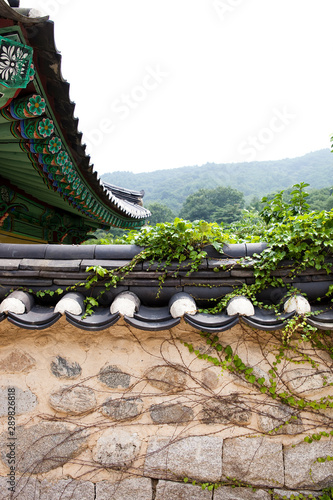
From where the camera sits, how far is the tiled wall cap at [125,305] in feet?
6.23

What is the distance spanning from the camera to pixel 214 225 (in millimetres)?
2242

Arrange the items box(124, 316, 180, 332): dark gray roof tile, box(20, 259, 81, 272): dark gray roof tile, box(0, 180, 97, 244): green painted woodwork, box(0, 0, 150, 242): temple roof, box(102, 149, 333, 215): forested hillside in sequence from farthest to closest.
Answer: box(102, 149, 333, 215): forested hillside
box(0, 180, 97, 244): green painted woodwork
box(20, 259, 81, 272): dark gray roof tile
box(124, 316, 180, 332): dark gray roof tile
box(0, 0, 150, 242): temple roof

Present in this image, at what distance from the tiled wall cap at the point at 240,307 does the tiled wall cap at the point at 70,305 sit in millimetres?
920

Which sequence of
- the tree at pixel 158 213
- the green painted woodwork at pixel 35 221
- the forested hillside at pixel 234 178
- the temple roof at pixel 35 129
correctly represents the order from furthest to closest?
the forested hillside at pixel 234 178
the tree at pixel 158 213
the green painted woodwork at pixel 35 221
the temple roof at pixel 35 129

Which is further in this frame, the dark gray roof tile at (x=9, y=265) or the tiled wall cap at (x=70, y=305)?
the dark gray roof tile at (x=9, y=265)

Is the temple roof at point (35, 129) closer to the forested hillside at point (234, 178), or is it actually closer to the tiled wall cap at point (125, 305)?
the tiled wall cap at point (125, 305)

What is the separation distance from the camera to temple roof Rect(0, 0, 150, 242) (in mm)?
1668

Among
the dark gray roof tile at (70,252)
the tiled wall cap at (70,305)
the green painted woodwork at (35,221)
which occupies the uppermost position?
the green painted woodwork at (35,221)

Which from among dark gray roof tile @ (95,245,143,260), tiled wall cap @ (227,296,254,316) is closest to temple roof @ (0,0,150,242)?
dark gray roof tile @ (95,245,143,260)

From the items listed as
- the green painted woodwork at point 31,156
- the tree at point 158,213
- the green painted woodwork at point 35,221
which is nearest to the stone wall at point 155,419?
the green painted woodwork at point 31,156

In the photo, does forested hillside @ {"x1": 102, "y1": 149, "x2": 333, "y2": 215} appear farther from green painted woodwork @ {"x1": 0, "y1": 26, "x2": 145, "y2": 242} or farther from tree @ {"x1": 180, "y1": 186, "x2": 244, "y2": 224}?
green painted woodwork @ {"x1": 0, "y1": 26, "x2": 145, "y2": 242}

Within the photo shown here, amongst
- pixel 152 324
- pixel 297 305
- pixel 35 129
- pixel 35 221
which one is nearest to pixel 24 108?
pixel 35 129

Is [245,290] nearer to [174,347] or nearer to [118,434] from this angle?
[174,347]

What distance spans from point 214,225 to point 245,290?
1.68 feet
